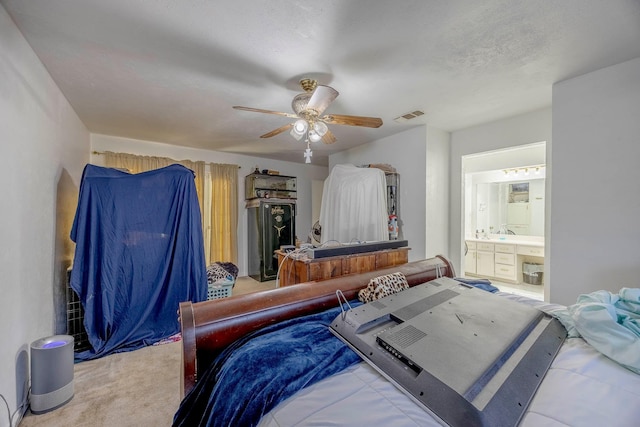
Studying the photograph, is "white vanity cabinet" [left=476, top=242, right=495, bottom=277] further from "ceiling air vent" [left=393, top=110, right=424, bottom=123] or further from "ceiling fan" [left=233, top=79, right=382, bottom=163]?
"ceiling fan" [left=233, top=79, right=382, bottom=163]

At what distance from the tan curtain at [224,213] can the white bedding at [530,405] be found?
13.3ft

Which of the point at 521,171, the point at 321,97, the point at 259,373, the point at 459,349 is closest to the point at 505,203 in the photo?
the point at 521,171

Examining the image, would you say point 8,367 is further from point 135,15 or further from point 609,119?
point 609,119

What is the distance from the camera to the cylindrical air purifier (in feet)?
5.38

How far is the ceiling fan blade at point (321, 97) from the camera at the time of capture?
1.82 m

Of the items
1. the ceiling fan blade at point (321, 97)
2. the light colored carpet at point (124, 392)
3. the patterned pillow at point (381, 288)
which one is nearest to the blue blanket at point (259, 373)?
the patterned pillow at point (381, 288)

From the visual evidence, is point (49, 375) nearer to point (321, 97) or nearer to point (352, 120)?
point (321, 97)

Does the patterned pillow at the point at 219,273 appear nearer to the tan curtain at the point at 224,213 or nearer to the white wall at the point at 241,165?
the tan curtain at the point at 224,213

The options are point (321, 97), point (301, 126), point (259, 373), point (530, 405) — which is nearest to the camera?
point (530, 405)

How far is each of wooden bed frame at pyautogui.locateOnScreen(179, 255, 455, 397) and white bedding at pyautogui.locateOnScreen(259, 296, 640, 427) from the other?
0.51 meters

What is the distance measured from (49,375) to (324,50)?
9.35 feet

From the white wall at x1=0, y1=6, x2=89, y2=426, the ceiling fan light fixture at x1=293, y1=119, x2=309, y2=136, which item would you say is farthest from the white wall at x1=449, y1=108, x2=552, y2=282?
the white wall at x1=0, y1=6, x2=89, y2=426

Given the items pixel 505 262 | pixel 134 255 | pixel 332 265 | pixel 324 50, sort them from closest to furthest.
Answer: pixel 324 50, pixel 332 265, pixel 134 255, pixel 505 262

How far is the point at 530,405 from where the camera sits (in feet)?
2.63
